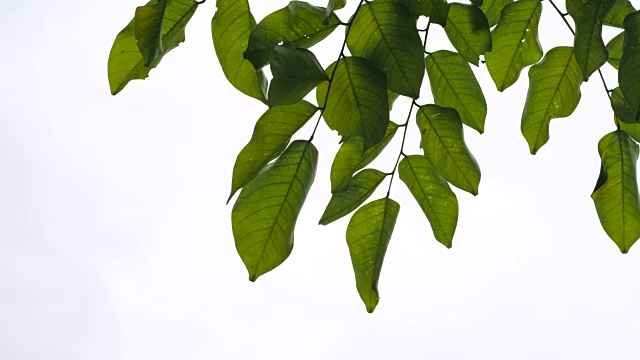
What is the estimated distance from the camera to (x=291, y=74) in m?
0.58

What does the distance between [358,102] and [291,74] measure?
0.09m

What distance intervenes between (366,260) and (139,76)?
0.99 ft

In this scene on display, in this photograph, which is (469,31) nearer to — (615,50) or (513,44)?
(513,44)

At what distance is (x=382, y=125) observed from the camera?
64cm

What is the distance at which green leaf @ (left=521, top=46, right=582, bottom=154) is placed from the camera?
79cm

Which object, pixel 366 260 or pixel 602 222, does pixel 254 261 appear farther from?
pixel 602 222

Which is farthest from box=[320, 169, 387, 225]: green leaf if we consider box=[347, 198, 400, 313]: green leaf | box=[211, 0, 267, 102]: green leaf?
box=[211, 0, 267, 102]: green leaf

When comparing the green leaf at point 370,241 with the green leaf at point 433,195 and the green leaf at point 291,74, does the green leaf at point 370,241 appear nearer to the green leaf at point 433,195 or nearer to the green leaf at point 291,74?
the green leaf at point 433,195

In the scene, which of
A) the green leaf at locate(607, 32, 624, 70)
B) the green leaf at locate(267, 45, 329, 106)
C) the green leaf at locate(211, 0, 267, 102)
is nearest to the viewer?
the green leaf at locate(267, 45, 329, 106)

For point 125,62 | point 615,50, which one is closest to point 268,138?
point 125,62

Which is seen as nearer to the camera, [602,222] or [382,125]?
[382,125]

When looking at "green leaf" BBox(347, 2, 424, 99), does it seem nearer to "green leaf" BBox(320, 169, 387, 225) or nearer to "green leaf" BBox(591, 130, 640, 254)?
"green leaf" BBox(320, 169, 387, 225)

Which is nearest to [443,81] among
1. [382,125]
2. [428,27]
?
[428,27]

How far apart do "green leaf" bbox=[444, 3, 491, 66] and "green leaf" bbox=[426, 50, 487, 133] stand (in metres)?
0.01
